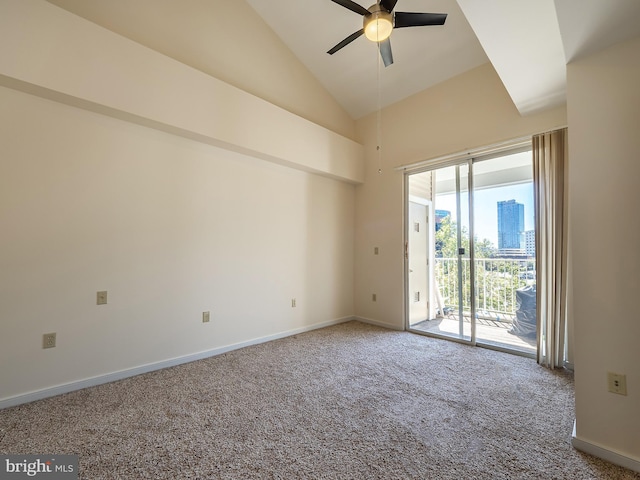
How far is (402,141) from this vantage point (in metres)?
4.25

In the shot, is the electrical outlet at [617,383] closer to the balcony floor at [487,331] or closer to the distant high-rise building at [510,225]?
the balcony floor at [487,331]

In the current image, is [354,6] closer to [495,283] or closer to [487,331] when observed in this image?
[495,283]

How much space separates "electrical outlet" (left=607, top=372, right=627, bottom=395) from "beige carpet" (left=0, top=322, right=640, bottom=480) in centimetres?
39

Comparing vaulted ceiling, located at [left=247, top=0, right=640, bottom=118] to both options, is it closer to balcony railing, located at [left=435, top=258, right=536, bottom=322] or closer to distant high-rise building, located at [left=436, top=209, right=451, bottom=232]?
distant high-rise building, located at [left=436, top=209, right=451, bottom=232]

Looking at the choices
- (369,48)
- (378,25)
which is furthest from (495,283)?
(369,48)

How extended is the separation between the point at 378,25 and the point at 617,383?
2924 millimetres

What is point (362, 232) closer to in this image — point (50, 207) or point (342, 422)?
point (342, 422)

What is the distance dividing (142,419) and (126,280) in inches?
48.3

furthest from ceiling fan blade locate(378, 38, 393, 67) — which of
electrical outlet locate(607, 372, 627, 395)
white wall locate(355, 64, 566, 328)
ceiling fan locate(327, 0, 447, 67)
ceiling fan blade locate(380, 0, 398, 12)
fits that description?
electrical outlet locate(607, 372, 627, 395)

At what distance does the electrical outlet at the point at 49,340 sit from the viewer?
2.22 m

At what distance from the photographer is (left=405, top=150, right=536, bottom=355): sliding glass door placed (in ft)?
10.9

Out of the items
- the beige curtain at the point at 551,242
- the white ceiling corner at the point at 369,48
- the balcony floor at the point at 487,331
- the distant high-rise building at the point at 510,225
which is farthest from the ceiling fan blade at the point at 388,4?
the balcony floor at the point at 487,331

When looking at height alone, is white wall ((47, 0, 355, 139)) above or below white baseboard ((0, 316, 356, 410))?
above

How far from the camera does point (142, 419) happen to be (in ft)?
6.32
